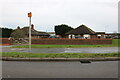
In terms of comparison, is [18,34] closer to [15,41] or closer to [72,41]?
[15,41]

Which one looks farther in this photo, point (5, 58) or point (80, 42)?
point (80, 42)

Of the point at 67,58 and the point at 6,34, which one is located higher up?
the point at 6,34

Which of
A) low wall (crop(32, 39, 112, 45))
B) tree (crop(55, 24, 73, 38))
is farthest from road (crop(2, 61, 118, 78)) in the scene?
tree (crop(55, 24, 73, 38))

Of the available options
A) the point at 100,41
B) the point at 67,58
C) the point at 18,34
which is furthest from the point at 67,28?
the point at 67,58

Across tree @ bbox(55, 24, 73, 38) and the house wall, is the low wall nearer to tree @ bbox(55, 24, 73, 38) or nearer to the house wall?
the house wall

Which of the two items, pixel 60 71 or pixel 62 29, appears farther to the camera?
pixel 62 29

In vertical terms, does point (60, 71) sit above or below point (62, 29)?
below

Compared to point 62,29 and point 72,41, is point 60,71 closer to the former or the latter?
point 72,41

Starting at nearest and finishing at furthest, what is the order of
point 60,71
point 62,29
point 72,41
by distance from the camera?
point 60,71 < point 72,41 < point 62,29

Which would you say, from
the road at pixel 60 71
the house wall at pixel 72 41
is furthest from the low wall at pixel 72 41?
the road at pixel 60 71

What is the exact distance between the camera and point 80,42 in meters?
21.0

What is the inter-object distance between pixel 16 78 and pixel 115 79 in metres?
3.08

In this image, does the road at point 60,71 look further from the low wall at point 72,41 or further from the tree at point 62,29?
the tree at point 62,29

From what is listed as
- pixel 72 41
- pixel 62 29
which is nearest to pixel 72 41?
pixel 72 41
